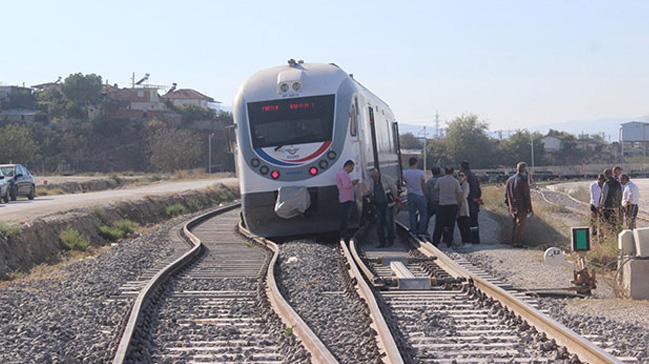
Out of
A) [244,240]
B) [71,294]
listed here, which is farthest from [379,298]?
[244,240]

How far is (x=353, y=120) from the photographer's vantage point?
19.0m

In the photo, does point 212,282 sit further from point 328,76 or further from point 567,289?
point 328,76

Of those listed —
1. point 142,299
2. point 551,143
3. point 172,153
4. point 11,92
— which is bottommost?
point 142,299

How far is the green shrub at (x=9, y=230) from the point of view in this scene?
16.9 meters

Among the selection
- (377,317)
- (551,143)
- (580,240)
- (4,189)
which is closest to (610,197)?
(580,240)

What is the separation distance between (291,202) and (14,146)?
205 ft

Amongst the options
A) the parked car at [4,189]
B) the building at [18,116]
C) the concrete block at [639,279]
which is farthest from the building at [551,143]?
the concrete block at [639,279]

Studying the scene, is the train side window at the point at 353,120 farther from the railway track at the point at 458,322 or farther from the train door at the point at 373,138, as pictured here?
the railway track at the point at 458,322

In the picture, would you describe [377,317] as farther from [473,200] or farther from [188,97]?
[188,97]

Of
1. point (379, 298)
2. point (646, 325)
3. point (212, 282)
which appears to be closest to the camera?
point (646, 325)

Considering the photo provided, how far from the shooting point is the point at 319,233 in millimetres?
19344

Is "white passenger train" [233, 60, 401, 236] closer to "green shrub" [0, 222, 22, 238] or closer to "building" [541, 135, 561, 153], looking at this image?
"green shrub" [0, 222, 22, 238]

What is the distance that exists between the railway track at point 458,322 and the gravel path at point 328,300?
6.3 inches

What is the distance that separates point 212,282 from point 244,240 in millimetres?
7386
